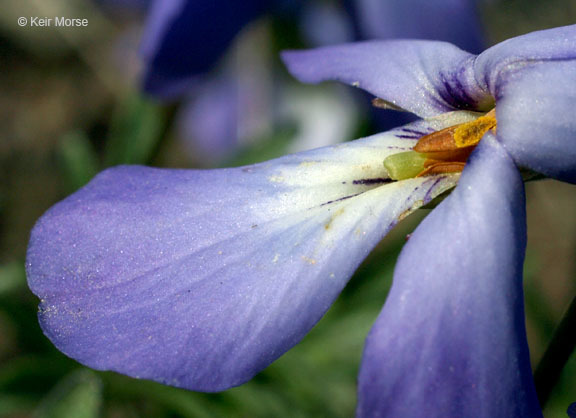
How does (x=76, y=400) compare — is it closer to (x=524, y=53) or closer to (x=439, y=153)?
(x=439, y=153)

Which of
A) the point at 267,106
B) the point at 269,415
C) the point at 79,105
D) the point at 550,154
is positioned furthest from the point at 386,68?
the point at 79,105

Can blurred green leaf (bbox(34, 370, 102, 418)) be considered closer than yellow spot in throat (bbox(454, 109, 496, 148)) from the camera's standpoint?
No

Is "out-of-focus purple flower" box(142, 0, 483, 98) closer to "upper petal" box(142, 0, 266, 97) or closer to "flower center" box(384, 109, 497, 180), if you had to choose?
"upper petal" box(142, 0, 266, 97)

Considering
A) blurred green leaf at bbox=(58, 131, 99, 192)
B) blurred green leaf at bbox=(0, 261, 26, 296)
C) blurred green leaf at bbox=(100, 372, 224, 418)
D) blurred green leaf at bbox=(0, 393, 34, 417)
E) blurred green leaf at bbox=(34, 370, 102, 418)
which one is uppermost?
blurred green leaf at bbox=(58, 131, 99, 192)

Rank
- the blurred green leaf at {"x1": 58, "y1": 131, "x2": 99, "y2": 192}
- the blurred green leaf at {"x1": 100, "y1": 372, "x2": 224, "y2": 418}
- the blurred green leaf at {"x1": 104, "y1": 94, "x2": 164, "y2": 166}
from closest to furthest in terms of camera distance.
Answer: the blurred green leaf at {"x1": 100, "y1": 372, "x2": 224, "y2": 418} → the blurred green leaf at {"x1": 58, "y1": 131, "x2": 99, "y2": 192} → the blurred green leaf at {"x1": 104, "y1": 94, "x2": 164, "y2": 166}

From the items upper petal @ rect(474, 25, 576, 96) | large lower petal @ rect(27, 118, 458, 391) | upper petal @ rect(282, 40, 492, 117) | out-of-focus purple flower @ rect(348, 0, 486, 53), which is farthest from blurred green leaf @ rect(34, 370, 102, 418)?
out-of-focus purple flower @ rect(348, 0, 486, 53)

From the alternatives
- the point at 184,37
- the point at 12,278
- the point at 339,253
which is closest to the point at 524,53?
the point at 339,253
